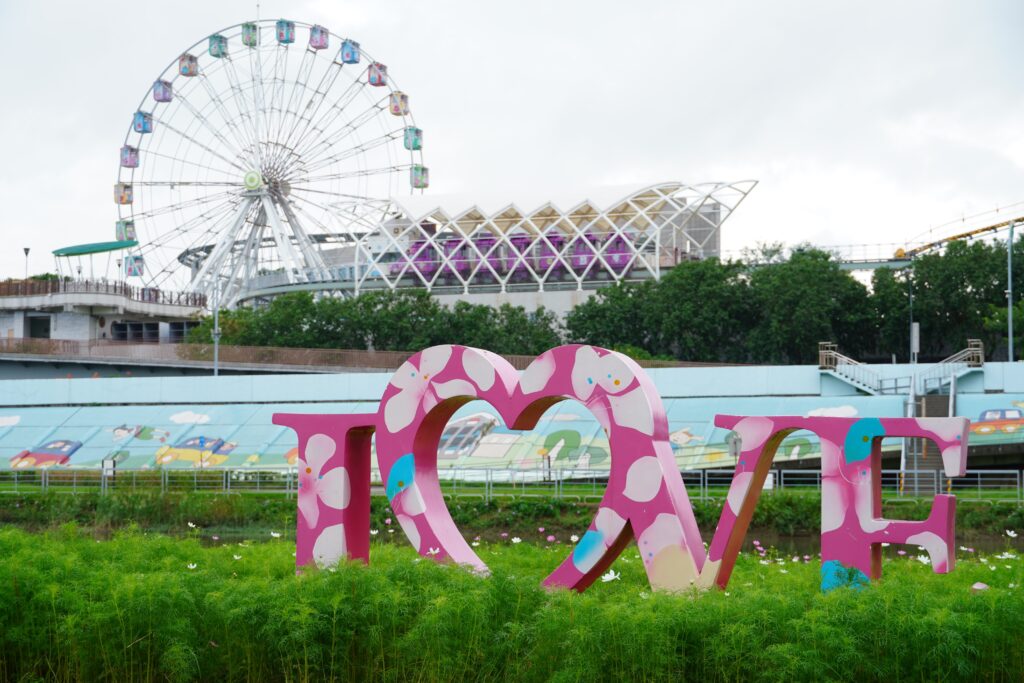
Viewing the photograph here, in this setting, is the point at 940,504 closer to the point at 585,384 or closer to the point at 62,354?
the point at 585,384

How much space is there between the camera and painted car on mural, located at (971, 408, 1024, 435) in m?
27.2

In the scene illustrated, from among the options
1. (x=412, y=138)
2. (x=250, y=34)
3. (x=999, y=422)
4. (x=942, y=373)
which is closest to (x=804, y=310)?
(x=942, y=373)

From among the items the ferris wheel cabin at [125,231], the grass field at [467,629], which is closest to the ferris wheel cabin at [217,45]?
the ferris wheel cabin at [125,231]

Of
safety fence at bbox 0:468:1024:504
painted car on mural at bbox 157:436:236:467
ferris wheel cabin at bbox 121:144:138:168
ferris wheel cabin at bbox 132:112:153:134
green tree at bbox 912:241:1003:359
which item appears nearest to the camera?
safety fence at bbox 0:468:1024:504

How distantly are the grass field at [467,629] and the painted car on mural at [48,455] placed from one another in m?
22.9

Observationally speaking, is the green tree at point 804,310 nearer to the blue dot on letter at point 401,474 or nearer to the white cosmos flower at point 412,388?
the white cosmos flower at point 412,388

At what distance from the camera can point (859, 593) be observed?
8.55 m

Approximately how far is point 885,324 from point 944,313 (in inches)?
101

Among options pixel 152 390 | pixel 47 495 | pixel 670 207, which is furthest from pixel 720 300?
pixel 47 495

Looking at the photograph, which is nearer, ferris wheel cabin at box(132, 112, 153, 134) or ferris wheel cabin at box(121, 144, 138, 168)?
ferris wheel cabin at box(132, 112, 153, 134)

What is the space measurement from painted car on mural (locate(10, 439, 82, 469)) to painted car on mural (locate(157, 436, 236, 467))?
2673 mm

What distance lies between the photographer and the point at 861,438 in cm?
988

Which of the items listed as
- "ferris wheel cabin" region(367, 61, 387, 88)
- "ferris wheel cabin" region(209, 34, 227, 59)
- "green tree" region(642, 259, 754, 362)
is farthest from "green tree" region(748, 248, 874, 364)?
"ferris wheel cabin" region(209, 34, 227, 59)

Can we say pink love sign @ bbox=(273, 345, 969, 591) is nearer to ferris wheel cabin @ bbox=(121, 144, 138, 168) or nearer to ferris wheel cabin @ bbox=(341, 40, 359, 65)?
ferris wheel cabin @ bbox=(341, 40, 359, 65)
